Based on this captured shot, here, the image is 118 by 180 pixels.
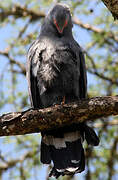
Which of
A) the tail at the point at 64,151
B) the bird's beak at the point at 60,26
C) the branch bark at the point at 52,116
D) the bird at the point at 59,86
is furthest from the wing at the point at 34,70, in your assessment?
the branch bark at the point at 52,116

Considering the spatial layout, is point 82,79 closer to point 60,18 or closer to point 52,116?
point 60,18

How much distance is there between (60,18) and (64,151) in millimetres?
1760

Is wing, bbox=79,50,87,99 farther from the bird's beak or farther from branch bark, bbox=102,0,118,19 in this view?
branch bark, bbox=102,0,118,19

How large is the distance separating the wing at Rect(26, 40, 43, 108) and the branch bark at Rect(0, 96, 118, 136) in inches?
38.7

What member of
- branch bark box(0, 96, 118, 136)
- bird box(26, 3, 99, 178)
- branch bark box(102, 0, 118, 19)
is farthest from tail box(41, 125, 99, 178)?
branch bark box(102, 0, 118, 19)

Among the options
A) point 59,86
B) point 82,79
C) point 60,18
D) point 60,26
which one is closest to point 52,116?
point 59,86

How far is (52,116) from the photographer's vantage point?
13.5ft

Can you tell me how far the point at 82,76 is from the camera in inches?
208

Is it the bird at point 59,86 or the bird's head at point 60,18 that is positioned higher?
the bird's head at point 60,18

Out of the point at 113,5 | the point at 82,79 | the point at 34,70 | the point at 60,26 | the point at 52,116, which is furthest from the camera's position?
the point at 82,79

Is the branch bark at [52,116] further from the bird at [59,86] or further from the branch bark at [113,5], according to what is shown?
the branch bark at [113,5]

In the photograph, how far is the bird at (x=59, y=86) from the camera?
4.80 m

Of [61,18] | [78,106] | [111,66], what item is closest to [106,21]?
[111,66]

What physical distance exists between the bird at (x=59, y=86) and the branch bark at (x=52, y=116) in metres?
0.60
